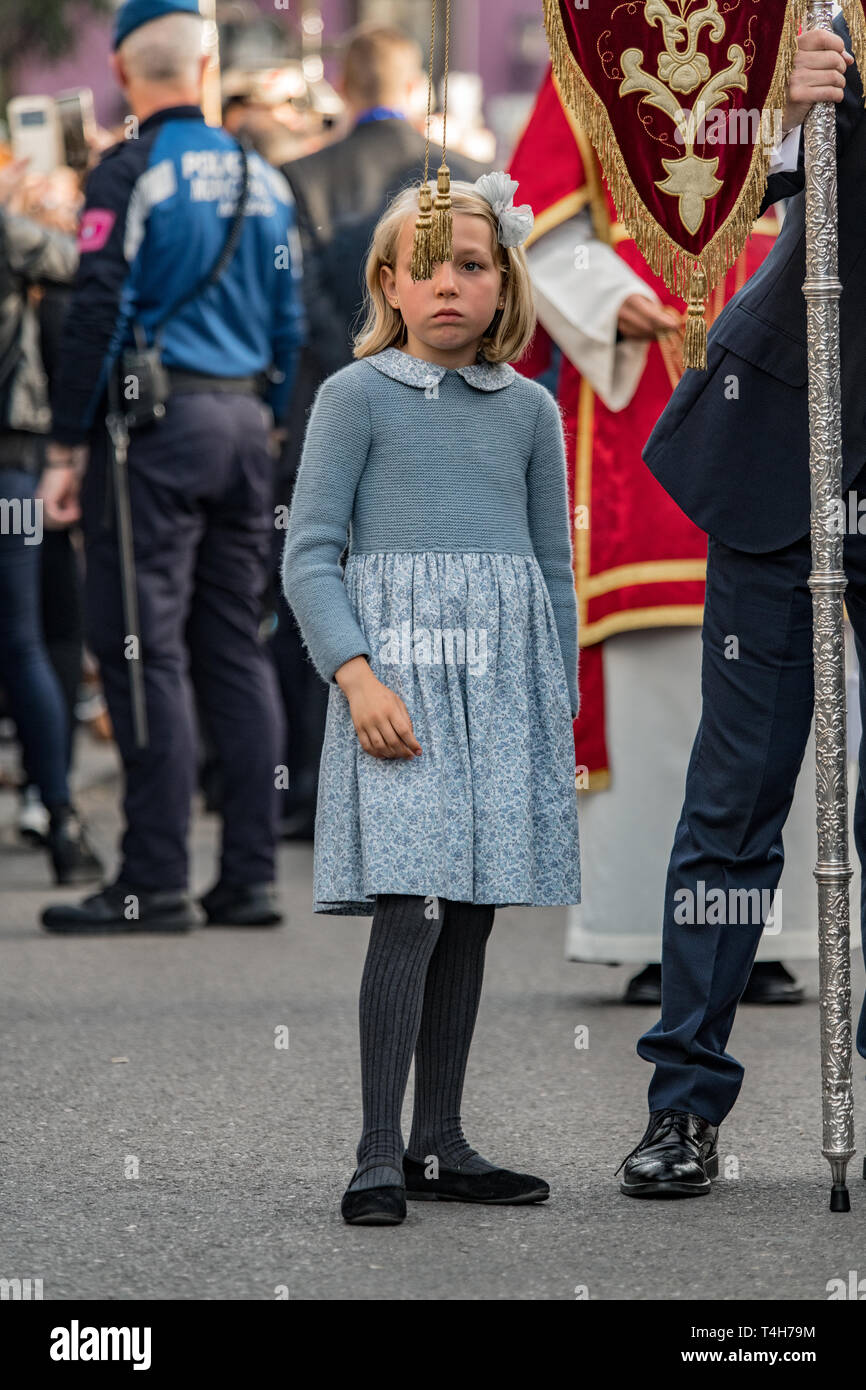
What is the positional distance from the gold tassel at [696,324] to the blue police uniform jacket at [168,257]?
116 inches

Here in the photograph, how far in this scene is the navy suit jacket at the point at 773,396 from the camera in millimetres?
3568

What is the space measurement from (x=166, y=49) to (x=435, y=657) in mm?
3323

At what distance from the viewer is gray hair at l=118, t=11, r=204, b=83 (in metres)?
6.26

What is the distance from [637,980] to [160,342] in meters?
2.19

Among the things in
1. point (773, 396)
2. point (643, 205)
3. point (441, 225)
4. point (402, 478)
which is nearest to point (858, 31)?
point (643, 205)

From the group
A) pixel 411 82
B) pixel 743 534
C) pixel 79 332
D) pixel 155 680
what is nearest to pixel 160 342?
pixel 79 332

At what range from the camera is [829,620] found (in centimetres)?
344

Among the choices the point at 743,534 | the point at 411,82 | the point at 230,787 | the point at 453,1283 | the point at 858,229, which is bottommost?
the point at 453,1283

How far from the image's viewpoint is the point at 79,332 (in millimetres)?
6148

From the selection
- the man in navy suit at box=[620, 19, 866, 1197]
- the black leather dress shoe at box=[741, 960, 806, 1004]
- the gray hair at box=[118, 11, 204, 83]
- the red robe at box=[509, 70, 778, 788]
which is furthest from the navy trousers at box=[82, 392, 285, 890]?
the man in navy suit at box=[620, 19, 866, 1197]

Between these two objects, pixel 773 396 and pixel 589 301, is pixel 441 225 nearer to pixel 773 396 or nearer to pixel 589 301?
pixel 773 396

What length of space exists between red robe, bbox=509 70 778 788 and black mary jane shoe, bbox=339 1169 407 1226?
184cm

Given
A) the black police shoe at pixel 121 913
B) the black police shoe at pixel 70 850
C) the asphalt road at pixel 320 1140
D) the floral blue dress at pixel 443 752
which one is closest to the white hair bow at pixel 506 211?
the floral blue dress at pixel 443 752

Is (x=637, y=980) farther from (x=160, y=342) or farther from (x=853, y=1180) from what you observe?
(x=160, y=342)
